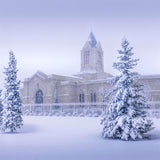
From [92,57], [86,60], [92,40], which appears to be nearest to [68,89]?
[92,57]

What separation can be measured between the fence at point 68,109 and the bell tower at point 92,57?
14632 millimetres

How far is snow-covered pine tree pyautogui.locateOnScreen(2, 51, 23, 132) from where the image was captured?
18406 mm

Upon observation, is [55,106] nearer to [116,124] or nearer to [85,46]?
[85,46]

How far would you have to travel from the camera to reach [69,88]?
39.4m

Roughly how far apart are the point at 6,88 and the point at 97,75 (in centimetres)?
3188

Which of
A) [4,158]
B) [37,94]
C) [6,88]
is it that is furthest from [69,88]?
[4,158]

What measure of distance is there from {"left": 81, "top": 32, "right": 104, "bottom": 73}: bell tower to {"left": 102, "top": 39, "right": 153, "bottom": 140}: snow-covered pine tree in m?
34.5

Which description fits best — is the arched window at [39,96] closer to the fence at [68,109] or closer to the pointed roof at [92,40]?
the fence at [68,109]

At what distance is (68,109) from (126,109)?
21529mm

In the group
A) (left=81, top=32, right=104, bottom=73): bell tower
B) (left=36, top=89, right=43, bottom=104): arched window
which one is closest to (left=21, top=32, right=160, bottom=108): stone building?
(left=36, top=89, right=43, bottom=104): arched window

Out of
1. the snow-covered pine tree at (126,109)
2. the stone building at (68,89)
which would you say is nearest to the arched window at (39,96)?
the stone building at (68,89)

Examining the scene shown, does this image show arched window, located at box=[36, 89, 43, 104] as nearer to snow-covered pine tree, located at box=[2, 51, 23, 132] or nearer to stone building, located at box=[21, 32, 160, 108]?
stone building, located at box=[21, 32, 160, 108]

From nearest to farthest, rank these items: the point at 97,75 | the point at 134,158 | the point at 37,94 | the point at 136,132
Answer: the point at 134,158, the point at 136,132, the point at 37,94, the point at 97,75

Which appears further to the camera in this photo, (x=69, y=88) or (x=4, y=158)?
(x=69, y=88)
